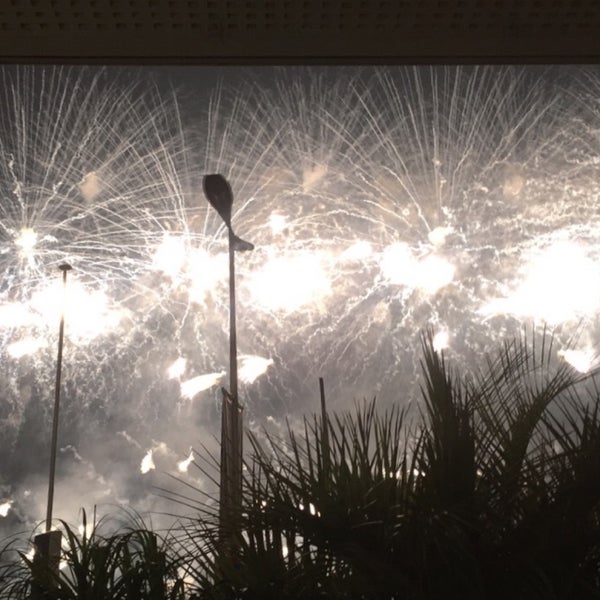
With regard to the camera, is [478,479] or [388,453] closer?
[478,479]

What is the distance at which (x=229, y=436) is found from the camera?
3.15m

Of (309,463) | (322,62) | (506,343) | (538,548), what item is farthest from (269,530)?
(322,62)

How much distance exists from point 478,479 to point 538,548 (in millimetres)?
251

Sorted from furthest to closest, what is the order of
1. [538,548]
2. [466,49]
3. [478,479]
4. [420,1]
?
[466,49]
[420,1]
[478,479]
[538,548]

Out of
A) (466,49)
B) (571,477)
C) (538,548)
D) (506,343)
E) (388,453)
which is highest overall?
(466,49)

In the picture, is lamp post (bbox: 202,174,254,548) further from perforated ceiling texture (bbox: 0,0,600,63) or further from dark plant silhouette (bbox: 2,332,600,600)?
perforated ceiling texture (bbox: 0,0,600,63)

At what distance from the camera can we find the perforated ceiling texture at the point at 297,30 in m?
2.11

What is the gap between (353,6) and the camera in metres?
2.12

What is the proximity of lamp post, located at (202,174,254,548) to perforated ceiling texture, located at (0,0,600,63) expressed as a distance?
1.35 metres

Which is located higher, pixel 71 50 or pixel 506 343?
pixel 71 50

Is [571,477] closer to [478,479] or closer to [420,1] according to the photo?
[478,479]

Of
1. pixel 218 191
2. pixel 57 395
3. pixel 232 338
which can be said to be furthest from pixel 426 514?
pixel 57 395

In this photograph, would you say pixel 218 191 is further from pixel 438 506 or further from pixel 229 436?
pixel 438 506

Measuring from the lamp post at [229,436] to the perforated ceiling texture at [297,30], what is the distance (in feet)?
4.42
